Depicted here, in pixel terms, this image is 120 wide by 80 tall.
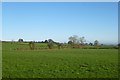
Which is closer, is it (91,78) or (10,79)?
(10,79)

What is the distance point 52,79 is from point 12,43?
91803 mm

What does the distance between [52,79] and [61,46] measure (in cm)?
8605

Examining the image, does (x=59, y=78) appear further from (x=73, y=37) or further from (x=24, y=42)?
(x=73, y=37)

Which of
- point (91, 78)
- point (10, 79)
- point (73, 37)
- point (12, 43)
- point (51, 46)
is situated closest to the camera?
point (10, 79)

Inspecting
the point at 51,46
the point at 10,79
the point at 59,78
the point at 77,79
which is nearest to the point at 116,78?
the point at 77,79

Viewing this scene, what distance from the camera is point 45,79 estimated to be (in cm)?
1297

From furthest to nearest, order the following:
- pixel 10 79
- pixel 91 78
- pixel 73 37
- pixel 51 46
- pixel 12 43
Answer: pixel 73 37, pixel 12 43, pixel 51 46, pixel 91 78, pixel 10 79

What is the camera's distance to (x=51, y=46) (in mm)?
94812

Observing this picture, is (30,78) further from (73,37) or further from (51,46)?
(73,37)

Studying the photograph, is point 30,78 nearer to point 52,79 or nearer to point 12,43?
point 52,79

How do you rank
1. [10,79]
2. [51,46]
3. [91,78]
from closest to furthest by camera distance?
[10,79] → [91,78] → [51,46]

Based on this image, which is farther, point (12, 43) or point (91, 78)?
point (12, 43)

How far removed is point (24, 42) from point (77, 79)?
300ft

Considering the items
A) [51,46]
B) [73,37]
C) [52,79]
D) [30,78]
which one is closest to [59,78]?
[52,79]
